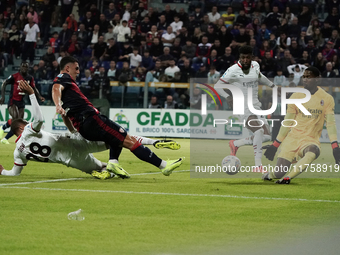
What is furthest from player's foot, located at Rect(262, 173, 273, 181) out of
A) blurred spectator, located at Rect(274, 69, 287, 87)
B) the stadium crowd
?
blurred spectator, located at Rect(274, 69, 287, 87)

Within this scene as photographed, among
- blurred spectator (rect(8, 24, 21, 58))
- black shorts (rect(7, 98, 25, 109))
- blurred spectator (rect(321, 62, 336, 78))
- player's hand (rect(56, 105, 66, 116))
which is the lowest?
black shorts (rect(7, 98, 25, 109))

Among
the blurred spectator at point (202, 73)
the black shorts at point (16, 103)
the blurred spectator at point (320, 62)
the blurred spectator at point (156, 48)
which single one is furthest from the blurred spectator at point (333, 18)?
the black shorts at point (16, 103)

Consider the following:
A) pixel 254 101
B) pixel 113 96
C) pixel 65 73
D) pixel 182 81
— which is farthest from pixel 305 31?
pixel 65 73

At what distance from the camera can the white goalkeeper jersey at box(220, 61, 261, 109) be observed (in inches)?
422

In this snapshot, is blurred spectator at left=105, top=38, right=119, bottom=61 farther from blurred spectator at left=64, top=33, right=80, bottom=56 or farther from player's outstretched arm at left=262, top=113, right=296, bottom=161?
player's outstretched arm at left=262, top=113, right=296, bottom=161

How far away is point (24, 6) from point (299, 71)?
13.4m

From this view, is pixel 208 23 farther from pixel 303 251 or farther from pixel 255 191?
pixel 303 251

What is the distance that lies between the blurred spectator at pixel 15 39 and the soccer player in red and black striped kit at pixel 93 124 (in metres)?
17.9

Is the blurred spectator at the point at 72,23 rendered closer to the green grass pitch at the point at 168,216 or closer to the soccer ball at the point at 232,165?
the green grass pitch at the point at 168,216

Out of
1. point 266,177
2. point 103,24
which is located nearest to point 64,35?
point 103,24

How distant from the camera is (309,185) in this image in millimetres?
9461

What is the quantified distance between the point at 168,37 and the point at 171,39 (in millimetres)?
183

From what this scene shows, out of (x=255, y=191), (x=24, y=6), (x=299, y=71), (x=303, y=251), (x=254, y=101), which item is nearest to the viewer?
(x=303, y=251)

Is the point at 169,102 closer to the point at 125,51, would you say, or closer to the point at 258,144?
the point at 125,51
